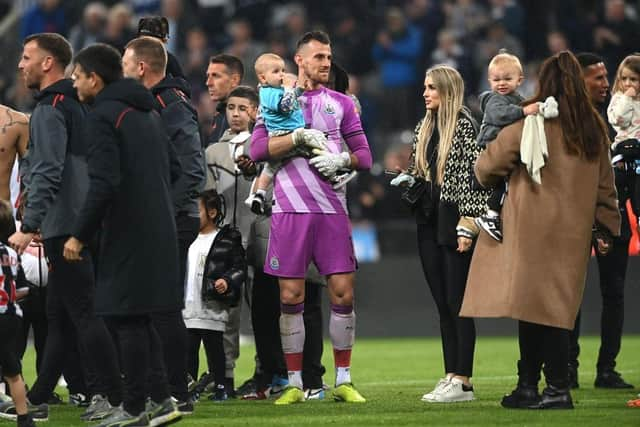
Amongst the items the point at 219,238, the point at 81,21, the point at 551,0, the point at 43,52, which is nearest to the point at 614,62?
the point at 551,0

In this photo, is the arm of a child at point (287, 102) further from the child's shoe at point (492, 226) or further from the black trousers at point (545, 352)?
the black trousers at point (545, 352)

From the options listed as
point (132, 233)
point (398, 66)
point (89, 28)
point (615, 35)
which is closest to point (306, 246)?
point (132, 233)

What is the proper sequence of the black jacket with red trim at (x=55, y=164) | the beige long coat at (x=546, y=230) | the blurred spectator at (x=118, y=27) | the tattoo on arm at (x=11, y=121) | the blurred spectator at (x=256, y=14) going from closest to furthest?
the black jacket with red trim at (x=55, y=164) < the beige long coat at (x=546, y=230) < the tattoo on arm at (x=11, y=121) < the blurred spectator at (x=118, y=27) < the blurred spectator at (x=256, y=14)

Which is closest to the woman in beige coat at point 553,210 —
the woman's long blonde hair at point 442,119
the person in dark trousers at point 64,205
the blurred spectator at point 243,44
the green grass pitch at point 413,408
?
the green grass pitch at point 413,408

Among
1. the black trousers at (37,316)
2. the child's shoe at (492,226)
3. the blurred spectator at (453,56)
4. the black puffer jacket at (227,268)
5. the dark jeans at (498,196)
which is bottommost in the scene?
the black trousers at (37,316)

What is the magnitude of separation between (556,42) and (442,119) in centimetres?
1090

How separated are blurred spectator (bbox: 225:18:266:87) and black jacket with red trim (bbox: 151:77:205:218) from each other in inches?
417

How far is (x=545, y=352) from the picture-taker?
8.34 metres

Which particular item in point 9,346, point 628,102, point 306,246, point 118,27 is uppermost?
point 118,27

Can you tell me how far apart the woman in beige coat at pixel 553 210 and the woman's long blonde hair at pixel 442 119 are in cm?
99

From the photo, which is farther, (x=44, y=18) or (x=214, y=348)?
(x=44, y=18)

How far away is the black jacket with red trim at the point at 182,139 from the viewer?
8.77 metres

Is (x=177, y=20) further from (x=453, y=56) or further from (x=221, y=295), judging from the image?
(x=221, y=295)

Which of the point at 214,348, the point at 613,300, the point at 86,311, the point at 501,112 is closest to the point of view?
the point at 86,311
